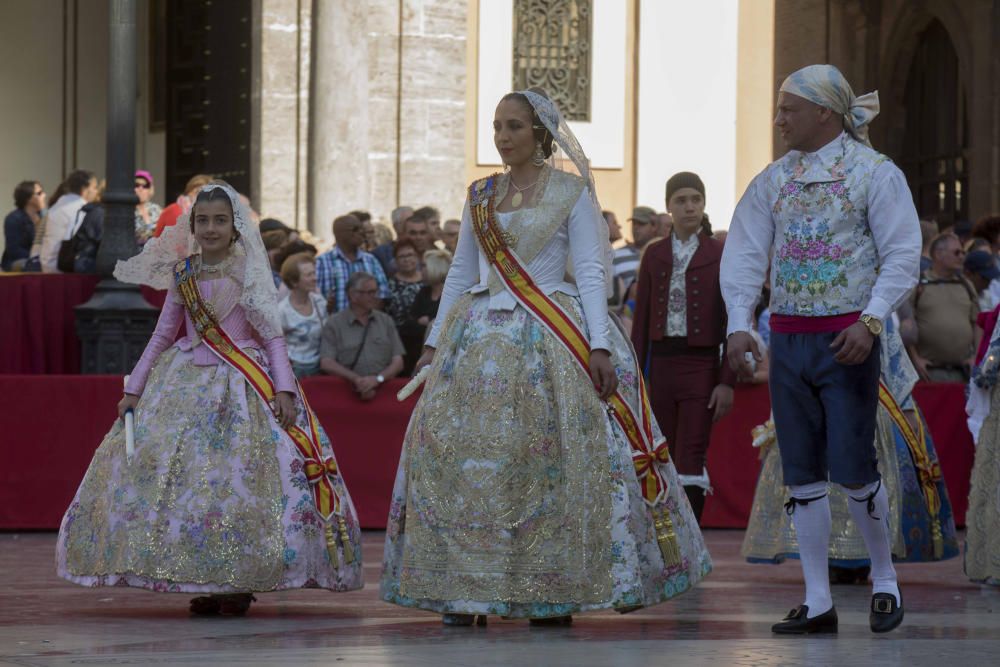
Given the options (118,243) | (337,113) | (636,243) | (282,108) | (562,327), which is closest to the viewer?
(562,327)

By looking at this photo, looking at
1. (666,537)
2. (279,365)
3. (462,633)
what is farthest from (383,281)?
(462,633)

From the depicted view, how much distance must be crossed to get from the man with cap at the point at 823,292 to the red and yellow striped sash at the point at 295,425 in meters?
1.69

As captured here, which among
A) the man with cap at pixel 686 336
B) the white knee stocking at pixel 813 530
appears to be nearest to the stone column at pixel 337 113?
the man with cap at pixel 686 336

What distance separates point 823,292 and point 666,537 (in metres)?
1.01

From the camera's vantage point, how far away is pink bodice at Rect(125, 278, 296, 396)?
762 cm

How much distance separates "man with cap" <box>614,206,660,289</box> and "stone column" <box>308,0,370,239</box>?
153 inches

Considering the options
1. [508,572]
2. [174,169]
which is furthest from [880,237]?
[174,169]

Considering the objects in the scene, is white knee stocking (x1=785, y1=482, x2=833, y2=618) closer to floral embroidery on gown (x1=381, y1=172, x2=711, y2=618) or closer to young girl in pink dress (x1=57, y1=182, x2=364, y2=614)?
floral embroidery on gown (x1=381, y1=172, x2=711, y2=618)

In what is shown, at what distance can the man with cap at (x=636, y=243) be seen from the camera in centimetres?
1331

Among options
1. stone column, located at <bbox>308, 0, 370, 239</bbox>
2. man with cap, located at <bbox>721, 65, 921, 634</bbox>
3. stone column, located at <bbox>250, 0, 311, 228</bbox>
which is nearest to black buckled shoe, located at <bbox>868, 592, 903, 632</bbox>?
man with cap, located at <bbox>721, 65, 921, 634</bbox>

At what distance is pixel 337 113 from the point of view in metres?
17.3

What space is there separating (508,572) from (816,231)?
56.3 inches

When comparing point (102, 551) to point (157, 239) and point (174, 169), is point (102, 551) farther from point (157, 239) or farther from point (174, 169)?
point (174, 169)

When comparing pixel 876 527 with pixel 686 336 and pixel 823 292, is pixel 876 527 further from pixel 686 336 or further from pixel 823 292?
pixel 686 336
